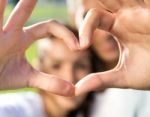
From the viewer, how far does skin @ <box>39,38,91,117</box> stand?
1.34 m

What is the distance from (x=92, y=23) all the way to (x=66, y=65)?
24.9 inches

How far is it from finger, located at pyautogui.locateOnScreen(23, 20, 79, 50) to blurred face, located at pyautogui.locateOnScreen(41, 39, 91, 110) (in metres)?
0.51

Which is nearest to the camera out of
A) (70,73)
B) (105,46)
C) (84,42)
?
(84,42)

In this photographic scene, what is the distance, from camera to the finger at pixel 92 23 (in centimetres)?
74

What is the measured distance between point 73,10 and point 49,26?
0.86 feet

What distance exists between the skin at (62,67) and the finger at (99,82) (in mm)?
459

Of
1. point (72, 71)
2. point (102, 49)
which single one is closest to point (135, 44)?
Answer: point (102, 49)

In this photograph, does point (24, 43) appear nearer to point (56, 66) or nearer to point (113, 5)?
point (113, 5)

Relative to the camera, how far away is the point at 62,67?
54.5 inches

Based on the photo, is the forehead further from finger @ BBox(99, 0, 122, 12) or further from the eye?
finger @ BBox(99, 0, 122, 12)

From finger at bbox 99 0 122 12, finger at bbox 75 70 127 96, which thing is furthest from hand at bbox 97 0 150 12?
finger at bbox 75 70 127 96

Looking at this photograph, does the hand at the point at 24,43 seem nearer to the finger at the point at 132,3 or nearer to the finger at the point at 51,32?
the finger at the point at 51,32

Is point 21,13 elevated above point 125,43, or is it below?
above

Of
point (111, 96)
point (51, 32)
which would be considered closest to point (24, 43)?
point (51, 32)
